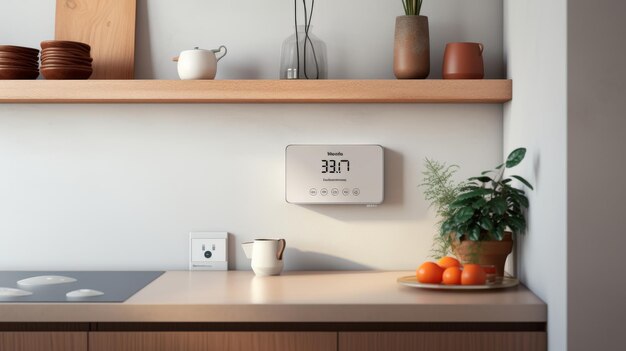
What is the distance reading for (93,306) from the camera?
1.77 m

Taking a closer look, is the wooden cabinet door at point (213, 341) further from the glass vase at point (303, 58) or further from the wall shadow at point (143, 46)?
the wall shadow at point (143, 46)

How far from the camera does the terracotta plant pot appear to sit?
2.06 meters

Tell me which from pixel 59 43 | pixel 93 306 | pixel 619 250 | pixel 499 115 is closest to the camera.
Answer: pixel 619 250

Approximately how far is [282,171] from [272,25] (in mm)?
464

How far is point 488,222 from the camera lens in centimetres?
200

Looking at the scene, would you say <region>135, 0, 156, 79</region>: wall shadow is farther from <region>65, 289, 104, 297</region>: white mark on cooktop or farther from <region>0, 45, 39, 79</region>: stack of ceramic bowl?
<region>65, 289, 104, 297</region>: white mark on cooktop

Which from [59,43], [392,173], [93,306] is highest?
[59,43]

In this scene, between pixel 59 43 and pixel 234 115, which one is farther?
pixel 234 115

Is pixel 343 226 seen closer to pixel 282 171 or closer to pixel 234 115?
pixel 282 171

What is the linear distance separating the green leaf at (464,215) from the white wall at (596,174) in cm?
42

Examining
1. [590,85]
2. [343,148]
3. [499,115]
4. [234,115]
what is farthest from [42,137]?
[590,85]

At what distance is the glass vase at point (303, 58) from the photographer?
2.30 meters

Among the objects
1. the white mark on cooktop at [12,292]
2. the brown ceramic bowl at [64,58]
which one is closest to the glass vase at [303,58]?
the brown ceramic bowl at [64,58]

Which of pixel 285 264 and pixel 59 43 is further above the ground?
pixel 59 43
